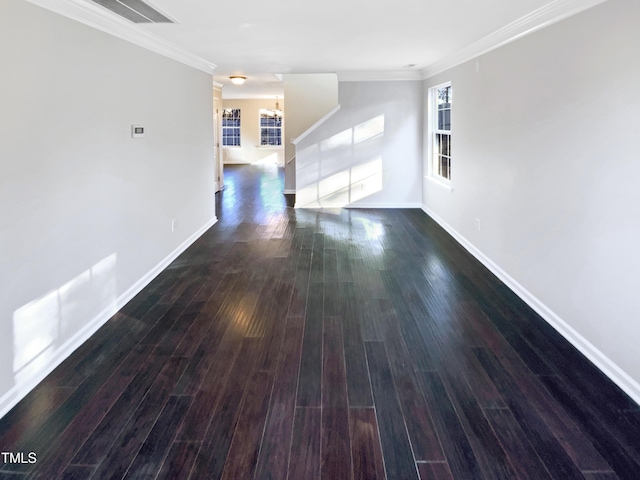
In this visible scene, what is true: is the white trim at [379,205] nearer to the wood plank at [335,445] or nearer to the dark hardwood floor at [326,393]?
the dark hardwood floor at [326,393]

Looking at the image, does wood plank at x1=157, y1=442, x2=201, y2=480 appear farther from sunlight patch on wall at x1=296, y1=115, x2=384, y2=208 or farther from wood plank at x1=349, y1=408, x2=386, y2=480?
sunlight patch on wall at x1=296, y1=115, x2=384, y2=208

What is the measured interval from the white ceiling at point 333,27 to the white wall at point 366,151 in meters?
1.68

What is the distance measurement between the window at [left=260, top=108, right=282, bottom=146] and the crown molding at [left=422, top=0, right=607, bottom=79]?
11.6 m

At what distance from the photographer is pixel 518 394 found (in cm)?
243

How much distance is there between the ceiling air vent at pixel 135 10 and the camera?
2947mm

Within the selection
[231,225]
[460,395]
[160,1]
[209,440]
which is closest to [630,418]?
[460,395]

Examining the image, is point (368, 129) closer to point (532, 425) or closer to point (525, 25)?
point (525, 25)

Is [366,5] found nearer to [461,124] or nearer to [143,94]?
[143,94]

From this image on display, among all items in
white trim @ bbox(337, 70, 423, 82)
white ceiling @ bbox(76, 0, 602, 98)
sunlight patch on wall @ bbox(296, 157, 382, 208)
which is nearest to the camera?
white ceiling @ bbox(76, 0, 602, 98)

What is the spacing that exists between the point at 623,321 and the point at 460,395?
1012 mm

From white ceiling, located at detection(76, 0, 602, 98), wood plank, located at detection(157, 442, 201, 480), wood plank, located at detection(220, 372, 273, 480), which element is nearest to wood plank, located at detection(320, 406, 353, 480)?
wood plank, located at detection(220, 372, 273, 480)

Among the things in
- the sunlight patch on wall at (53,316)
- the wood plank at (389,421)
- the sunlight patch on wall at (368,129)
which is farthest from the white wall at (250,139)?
the wood plank at (389,421)

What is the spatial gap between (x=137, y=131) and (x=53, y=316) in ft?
5.96

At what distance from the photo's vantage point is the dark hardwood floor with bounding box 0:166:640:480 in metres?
1.94
